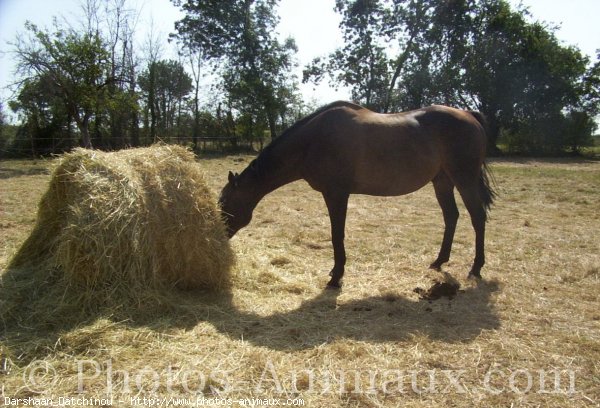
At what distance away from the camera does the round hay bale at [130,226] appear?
3.54 meters

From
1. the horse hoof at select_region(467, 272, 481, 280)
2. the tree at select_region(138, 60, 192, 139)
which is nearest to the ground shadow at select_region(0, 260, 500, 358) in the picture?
the horse hoof at select_region(467, 272, 481, 280)

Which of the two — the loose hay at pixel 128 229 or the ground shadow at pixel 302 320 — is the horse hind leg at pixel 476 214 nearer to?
the ground shadow at pixel 302 320

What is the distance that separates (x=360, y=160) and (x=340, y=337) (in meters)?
2.26

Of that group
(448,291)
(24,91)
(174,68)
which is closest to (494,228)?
(448,291)

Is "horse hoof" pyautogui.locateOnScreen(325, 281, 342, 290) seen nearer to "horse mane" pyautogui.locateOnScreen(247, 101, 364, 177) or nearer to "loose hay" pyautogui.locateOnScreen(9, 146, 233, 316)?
"loose hay" pyautogui.locateOnScreen(9, 146, 233, 316)

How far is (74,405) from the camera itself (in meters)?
2.31

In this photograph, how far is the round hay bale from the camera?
3.54 meters

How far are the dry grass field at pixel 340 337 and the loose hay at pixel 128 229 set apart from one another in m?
0.27

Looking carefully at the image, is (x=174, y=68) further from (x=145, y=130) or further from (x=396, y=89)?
(x=396, y=89)

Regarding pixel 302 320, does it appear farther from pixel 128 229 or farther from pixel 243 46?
pixel 243 46

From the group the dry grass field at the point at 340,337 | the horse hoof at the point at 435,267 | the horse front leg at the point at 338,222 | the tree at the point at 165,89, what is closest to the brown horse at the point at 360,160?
the horse front leg at the point at 338,222

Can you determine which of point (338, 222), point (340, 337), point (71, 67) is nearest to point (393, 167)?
point (338, 222)

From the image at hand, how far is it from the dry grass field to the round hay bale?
294mm

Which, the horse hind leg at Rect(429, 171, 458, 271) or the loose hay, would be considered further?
the horse hind leg at Rect(429, 171, 458, 271)
